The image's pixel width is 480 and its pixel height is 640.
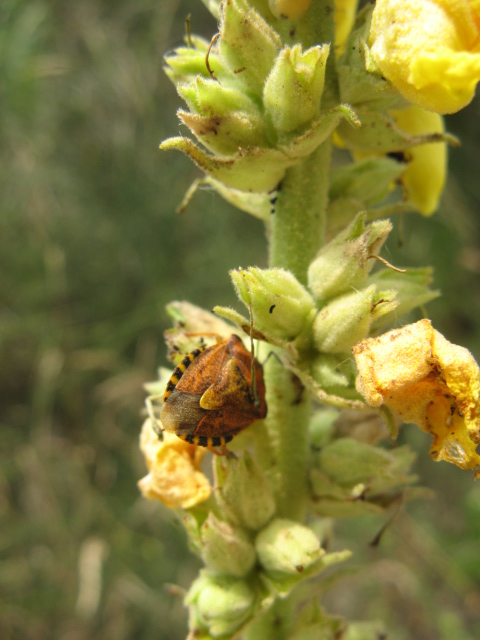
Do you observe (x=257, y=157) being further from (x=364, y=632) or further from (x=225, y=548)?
(x=364, y=632)

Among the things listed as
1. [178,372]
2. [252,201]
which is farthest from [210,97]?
[178,372]

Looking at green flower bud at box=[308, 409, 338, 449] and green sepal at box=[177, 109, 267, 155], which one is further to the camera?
green flower bud at box=[308, 409, 338, 449]

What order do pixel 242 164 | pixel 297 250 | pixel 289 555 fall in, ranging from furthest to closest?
pixel 297 250 → pixel 289 555 → pixel 242 164

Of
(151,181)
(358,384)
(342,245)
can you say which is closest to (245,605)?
(358,384)

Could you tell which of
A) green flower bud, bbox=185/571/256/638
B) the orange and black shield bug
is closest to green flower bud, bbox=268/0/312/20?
the orange and black shield bug

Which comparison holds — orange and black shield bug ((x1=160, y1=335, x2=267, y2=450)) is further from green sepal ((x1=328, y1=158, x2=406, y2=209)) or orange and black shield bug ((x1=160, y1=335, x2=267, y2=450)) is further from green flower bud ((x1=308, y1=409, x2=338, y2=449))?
green sepal ((x1=328, y1=158, x2=406, y2=209))

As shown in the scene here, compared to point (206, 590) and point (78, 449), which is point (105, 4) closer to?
point (78, 449)

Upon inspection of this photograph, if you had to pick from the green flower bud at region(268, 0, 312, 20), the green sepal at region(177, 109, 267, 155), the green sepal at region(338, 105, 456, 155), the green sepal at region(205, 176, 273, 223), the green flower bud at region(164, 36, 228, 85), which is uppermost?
the green flower bud at region(268, 0, 312, 20)

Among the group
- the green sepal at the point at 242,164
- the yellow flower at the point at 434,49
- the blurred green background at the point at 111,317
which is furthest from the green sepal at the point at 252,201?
the blurred green background at the point at 111,317
